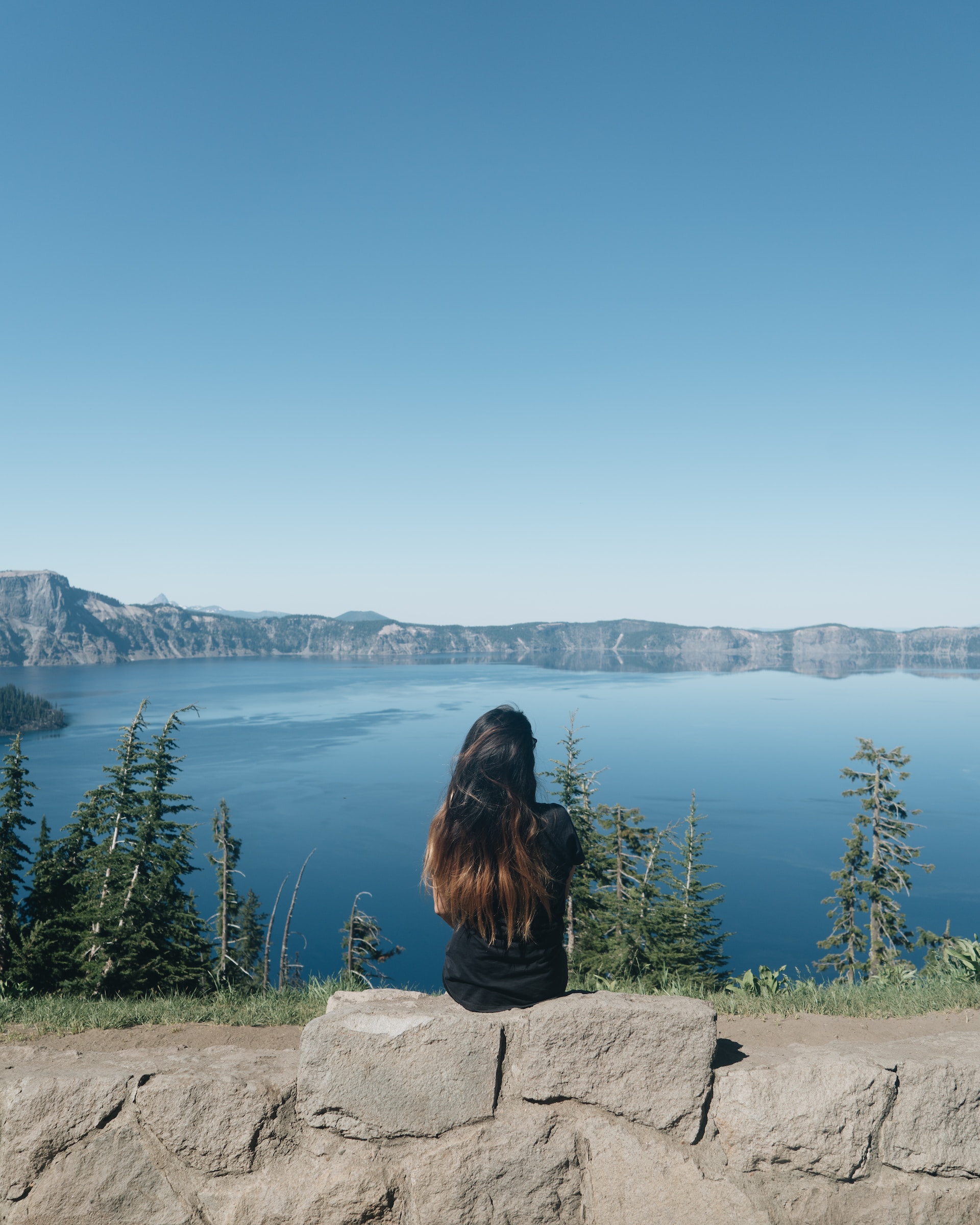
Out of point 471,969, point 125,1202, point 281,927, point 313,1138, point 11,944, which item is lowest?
point 281,927

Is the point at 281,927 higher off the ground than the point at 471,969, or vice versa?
the point at 471,969

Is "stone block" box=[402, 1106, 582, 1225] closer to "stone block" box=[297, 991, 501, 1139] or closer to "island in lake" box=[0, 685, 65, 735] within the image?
"stone block" box=[297, 991, 501, 1139]

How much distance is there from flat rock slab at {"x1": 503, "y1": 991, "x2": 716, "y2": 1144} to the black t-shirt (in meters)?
0.21

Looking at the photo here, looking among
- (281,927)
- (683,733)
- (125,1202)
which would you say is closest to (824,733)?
(683,733)

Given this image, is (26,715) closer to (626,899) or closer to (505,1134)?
(626,899)

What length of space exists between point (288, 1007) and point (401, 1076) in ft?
12.4

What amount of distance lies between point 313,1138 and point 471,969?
1.10 m

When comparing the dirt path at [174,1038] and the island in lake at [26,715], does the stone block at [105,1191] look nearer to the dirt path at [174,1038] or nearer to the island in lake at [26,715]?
the dirt path at [174,1038]

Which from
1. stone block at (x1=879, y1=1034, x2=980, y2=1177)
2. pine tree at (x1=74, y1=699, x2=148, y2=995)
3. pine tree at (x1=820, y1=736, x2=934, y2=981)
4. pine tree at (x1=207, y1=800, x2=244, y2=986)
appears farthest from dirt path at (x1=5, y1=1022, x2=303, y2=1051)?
pine tree at (x1=820, y1=736, x2=934, y2=981)

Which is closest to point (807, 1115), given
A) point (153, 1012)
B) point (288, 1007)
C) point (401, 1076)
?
point (401, 1076)

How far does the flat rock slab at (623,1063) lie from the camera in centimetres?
346

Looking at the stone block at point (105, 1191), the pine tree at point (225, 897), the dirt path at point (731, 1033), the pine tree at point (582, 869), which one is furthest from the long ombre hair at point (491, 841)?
the pine tree at point (225, 897)

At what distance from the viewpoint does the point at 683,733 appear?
12450 centimetres

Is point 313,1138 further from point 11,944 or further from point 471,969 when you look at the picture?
point 11,944
